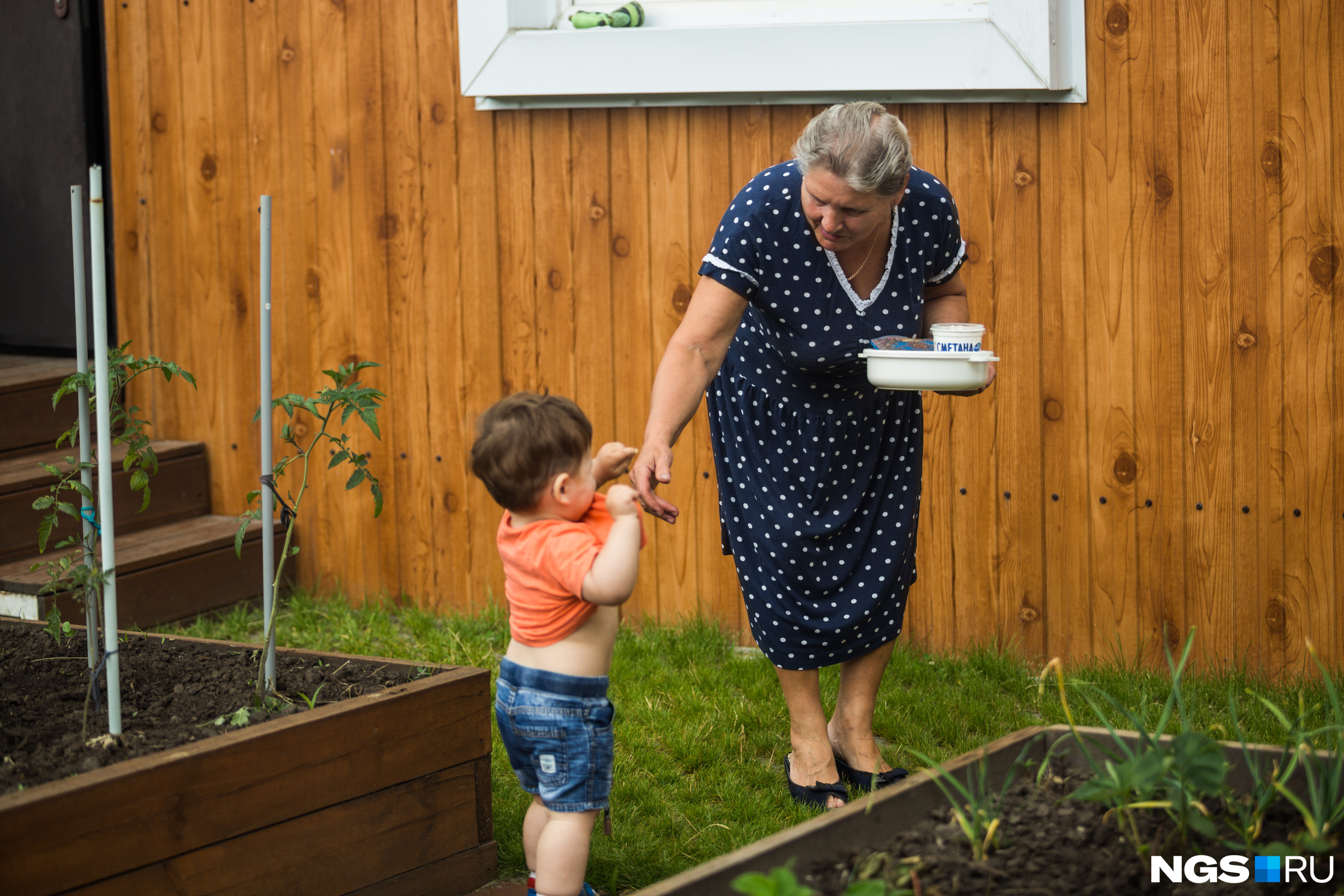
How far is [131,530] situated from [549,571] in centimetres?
276

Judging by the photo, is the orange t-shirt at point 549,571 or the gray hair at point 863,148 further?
the gray hair at point 863,148

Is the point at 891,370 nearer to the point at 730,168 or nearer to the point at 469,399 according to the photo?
the point at 730,168

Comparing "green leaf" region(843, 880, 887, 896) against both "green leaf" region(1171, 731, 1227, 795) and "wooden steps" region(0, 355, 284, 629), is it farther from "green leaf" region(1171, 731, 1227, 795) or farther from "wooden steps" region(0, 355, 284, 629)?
"wooden steps" region(0, 355, 284, 629)

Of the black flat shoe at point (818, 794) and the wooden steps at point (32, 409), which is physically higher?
Answer: the wooden steps at point (32, 409)

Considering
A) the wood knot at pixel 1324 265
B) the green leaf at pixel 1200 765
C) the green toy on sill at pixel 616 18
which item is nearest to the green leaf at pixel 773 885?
the green leaf at pixel 1200 765

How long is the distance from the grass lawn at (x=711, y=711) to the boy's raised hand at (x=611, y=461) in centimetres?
80

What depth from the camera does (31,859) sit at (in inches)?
69.5

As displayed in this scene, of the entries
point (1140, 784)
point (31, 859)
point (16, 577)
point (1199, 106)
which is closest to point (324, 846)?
point (31, 859)

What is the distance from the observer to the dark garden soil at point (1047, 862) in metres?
1.56

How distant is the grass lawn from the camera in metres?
2.59

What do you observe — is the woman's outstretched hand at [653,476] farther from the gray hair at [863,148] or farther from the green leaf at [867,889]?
the green leaf at [867,889]

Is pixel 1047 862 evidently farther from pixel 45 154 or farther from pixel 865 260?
pixel 45 154

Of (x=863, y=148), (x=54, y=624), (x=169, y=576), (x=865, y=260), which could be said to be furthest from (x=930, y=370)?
(x=169, y=576)

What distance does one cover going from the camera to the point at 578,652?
2.05 m
